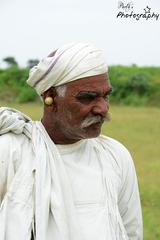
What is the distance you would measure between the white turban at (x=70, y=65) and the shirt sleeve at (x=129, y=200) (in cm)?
41

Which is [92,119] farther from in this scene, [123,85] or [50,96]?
[123,85]

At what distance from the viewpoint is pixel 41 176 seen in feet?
8.66

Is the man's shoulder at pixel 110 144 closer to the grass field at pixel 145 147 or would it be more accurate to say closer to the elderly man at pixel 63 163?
the elderly man at pixel 63 163

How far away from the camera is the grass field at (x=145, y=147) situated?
884 centimetres

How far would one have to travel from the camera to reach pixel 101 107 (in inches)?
106

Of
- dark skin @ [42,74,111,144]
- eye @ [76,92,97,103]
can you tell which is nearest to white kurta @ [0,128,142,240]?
dark skin @ [42,74,111,144]

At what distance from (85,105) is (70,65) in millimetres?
157

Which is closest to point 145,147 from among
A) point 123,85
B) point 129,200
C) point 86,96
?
point 129,200

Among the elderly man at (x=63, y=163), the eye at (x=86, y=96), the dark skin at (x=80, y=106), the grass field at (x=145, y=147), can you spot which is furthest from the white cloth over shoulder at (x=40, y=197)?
the grass field at (x=145, y=147)

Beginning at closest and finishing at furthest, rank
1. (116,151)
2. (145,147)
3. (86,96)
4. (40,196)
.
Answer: (40,196) < (86,96) < (116,151) < (145,147)

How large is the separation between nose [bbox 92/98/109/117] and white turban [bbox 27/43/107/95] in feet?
0.34

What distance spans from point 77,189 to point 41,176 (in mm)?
187

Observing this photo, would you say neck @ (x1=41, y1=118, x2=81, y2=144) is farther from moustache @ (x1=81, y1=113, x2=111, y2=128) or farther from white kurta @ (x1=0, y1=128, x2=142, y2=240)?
moustache @ (x1=81, y1=113, x2=111, y2=128)

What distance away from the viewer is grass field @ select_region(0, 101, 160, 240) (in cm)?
884
